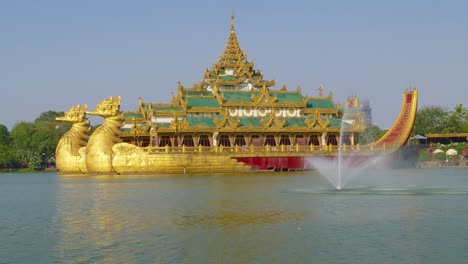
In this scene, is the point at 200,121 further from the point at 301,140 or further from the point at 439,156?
the point at 439,156

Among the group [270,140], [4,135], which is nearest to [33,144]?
[4,135]

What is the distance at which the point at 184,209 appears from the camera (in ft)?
81.5

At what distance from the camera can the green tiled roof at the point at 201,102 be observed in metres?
59.8

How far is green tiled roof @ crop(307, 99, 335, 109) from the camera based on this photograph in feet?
213

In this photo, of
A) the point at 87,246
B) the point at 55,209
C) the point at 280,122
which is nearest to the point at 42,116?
the point at 280,122

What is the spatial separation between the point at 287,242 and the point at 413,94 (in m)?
48.0

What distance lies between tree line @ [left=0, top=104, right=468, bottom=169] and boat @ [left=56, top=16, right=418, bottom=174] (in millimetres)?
A: 14494

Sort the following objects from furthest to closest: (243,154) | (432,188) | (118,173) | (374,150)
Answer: (374,150)
(243,154)
(118,173)
(432,188)

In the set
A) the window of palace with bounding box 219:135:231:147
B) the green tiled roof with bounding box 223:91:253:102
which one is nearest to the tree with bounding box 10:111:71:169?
the green tiled roof with bounding box 223:91:253:102

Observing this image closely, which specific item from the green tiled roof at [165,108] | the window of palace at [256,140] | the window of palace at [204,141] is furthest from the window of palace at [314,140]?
the green tiled roof at [165,108]

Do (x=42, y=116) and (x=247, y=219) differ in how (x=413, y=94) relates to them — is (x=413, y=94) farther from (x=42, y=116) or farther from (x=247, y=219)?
(x=42, y=116)

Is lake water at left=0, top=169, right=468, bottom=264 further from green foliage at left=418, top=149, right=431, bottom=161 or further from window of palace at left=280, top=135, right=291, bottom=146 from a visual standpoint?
green foliage at left=418, top=149, right=431, bottom=161

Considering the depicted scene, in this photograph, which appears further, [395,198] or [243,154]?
[243,154]

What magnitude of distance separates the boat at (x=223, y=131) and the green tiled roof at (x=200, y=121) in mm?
97
